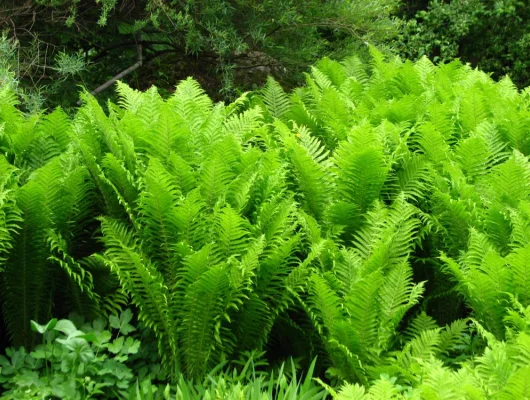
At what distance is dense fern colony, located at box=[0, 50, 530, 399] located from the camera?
10.4ft

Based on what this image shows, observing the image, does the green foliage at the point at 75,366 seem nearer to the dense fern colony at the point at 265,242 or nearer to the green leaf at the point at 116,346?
the green leaf at the point at 116,346

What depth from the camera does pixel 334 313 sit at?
3162 mm

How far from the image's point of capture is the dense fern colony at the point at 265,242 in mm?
3160

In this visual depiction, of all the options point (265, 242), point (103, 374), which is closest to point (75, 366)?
point (103, 374)

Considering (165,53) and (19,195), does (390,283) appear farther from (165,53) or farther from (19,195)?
(165,53)

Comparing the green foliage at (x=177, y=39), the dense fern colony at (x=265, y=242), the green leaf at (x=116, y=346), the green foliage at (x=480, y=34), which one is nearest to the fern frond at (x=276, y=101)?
the green foliage at (x=177, y=39)

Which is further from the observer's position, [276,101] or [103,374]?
[276,101]

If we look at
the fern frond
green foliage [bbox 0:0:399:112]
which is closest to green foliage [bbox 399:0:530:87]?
green foliage [bbox 0:0:399:112]

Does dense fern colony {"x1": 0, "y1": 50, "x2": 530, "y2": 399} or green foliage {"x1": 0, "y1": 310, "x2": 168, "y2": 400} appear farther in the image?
dense fern colony {"x1": 0, "y1": 50, "x2": 530, "y2": 399}

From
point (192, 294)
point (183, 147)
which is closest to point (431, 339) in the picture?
point (192, 294)

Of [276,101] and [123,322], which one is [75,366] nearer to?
[123,322]

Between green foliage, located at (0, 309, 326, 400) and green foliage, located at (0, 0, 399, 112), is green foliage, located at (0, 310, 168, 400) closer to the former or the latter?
green foliage, located at (0, 309, 326, 400)

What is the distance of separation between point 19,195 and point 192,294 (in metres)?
0.91

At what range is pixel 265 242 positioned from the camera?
3277 mm
